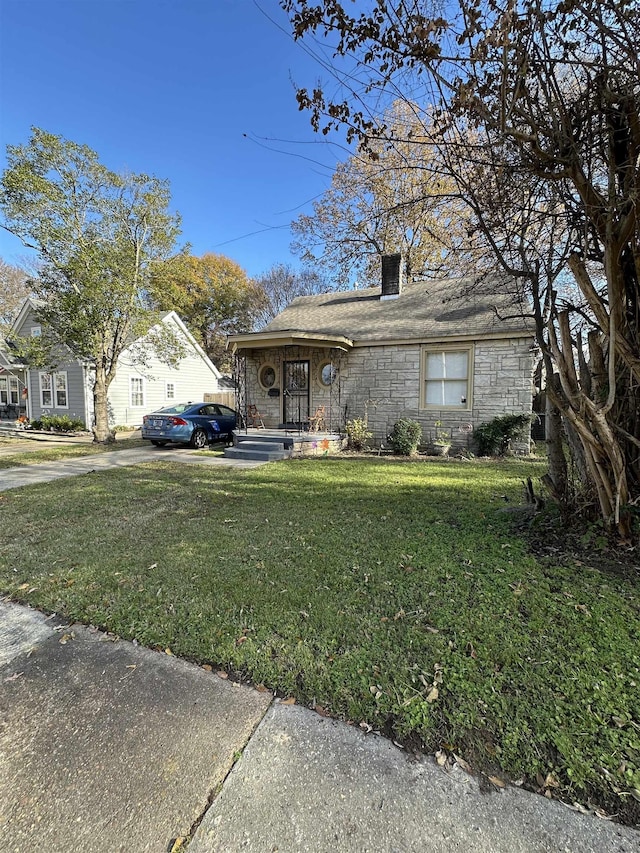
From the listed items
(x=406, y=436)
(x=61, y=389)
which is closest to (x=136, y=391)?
(x=61, y=389)

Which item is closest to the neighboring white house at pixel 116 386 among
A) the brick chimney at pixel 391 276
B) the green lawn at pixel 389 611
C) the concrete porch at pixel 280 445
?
the concrete porch at pixel 280 445

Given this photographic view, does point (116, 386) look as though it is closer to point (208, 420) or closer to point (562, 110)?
point (208, 420)

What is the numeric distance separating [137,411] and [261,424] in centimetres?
926

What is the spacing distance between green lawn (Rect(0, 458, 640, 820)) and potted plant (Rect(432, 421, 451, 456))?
4524mm

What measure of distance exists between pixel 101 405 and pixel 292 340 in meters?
6.96

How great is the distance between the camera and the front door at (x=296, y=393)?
11.9 metres

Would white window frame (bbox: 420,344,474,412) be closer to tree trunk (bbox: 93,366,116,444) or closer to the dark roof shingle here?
the dark roof shingle

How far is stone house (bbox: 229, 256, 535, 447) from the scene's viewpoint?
957 cm

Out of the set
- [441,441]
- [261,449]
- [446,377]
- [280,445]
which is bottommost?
[261,449]

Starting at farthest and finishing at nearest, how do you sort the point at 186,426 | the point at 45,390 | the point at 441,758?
the point at 45,390 < the point at 186,426 < the point at 441,758

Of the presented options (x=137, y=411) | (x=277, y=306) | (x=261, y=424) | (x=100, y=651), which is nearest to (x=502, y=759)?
(x=100, y=651)

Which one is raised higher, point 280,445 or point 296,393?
point 296,393

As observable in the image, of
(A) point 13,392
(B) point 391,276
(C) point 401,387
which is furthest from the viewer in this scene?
(A) point 13,392

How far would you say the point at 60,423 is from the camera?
16.5m
